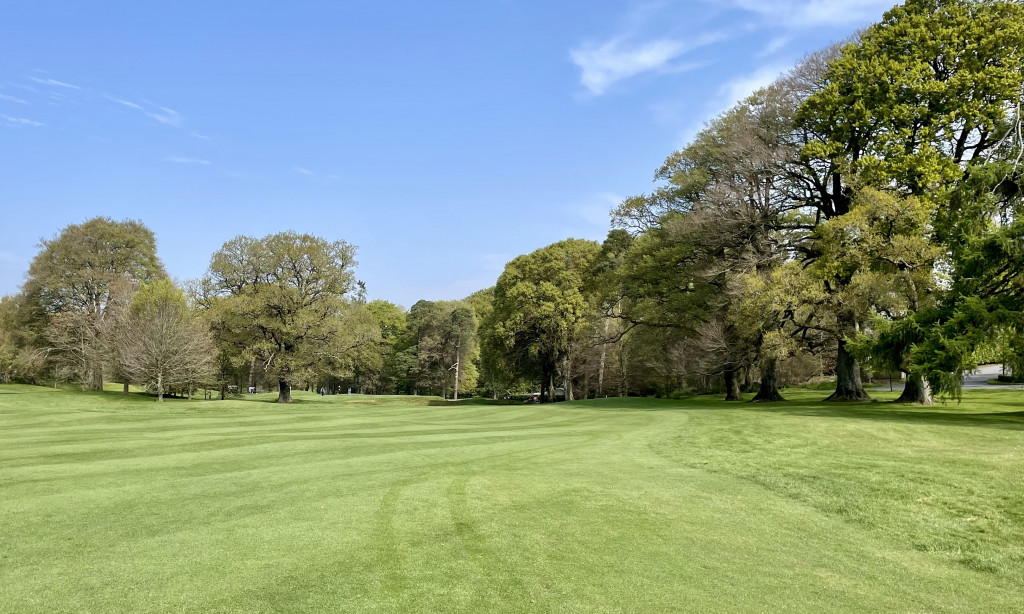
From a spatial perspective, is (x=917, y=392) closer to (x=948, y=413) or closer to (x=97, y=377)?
(x=948, y=413)

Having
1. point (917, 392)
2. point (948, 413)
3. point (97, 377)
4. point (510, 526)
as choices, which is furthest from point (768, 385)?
point (97, 377)

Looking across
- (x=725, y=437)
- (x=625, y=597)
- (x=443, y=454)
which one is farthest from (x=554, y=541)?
(x=725, y=437)

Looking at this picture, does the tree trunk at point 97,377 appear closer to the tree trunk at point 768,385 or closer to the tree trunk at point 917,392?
the tree trunk at point 768,385

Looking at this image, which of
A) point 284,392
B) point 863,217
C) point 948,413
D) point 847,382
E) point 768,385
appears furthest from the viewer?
point 284,392

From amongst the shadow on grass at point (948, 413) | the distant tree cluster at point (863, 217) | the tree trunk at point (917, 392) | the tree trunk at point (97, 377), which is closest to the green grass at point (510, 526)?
the shadow on grass at point (948, 413)

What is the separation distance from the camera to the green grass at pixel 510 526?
4.89m

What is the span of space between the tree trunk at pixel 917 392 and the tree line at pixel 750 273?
0.20 m

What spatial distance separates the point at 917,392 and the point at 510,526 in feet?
88.5

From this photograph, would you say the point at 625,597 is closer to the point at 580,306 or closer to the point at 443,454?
the point at 443,454

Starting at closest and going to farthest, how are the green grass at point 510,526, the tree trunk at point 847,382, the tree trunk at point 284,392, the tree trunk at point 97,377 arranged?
the green grass at point 510,526, the tree trunk at point 847,382, the tree trunk at point 284,392, the tree trunk at point 97,377

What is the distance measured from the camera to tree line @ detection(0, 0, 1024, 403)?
71.1ft

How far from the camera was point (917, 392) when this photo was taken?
26.4m

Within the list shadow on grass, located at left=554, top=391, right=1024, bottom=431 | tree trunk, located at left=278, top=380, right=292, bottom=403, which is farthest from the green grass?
tree trunk, located at left=278, top=380, right=292, bottom=403

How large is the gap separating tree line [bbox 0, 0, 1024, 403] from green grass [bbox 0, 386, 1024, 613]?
10.4m
